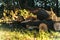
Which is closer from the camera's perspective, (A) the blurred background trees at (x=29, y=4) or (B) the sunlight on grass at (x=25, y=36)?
(B) the sunlight on grass at (x=25, y=36)

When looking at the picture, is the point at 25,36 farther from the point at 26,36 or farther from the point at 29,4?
the point at 29,4

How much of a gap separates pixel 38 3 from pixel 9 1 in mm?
1839

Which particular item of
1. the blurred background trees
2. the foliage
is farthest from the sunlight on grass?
the blurred background trees

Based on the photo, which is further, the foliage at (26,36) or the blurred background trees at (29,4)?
the blurred background trees at (29,4)

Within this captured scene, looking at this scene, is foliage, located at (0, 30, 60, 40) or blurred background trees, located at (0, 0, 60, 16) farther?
blurred background trees, located at (0, 0, 60, 16)

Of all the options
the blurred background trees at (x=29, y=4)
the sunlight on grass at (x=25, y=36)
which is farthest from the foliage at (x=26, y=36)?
the blurred background trees at (x=29, y=4)

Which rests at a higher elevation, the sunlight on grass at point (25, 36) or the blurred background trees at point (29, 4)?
the sunlight on grass at point (25, 36)

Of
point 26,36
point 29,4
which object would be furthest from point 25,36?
point 29,4

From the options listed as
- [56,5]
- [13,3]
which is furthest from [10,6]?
[56,5]

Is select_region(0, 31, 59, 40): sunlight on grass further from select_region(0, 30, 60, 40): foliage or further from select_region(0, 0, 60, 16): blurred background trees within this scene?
select_region(0, 0, 60, 16): blurred background trees

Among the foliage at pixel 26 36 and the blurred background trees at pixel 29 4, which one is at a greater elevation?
the foliage at pixel 26 36

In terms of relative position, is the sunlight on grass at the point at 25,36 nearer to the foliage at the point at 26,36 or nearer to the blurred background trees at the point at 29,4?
the foliage at the point at 26,36

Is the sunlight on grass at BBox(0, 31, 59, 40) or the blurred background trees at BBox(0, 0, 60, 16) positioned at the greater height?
the sunlight on grass at BBox(0, 31, 59, 40)

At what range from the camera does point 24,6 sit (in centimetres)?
Result: 1307
